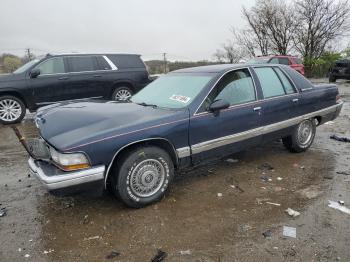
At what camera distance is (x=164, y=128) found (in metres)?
3.83

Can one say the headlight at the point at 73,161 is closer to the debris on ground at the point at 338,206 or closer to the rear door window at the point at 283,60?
the debris on ground at the point at 338,206

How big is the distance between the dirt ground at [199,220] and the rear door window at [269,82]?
3.70 ft

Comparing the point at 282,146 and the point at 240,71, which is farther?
the point at 282,146

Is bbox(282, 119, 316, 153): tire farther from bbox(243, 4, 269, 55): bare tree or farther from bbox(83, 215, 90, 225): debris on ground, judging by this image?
bbox(243, 4, 269, 55): bare tree

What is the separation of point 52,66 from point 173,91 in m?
5.75

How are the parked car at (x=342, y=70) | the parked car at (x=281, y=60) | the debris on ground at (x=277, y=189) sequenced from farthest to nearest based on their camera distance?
the parked car at (x=342, y=70) < the parked car at (x=281, y=60) < the debris on ground at (x=277, y=189)

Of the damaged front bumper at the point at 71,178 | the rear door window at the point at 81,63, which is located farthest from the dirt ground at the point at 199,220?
the rear door window at the point at 81,63

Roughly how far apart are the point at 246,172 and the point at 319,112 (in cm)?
191

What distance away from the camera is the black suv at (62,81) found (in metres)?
8.91

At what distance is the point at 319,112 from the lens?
5.83 m

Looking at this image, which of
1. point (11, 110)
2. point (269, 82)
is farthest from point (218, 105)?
point (11, 110)

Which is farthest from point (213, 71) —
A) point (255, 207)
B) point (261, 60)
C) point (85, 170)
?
point (261, 60)

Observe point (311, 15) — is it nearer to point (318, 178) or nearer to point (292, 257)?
point (318, 178)

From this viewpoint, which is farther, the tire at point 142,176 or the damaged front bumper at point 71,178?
the tire at point 142,176
